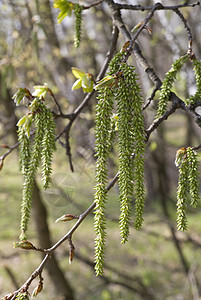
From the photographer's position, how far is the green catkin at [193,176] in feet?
2.81

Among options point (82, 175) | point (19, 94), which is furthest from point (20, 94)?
point (82, 175)

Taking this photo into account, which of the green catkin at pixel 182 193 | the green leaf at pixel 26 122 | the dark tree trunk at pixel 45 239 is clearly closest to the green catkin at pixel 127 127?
the green catkin at pixel 182 193

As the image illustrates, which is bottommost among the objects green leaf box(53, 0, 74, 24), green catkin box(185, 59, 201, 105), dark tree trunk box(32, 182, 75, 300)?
dark tree trunk box(32, 182, 75, 300)

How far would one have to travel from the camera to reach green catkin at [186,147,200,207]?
0.86 metres

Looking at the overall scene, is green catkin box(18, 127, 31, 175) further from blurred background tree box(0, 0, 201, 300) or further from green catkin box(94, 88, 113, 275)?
blurred background tree box(0, 0, 201, 300)

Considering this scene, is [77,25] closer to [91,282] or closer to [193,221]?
[91,282]

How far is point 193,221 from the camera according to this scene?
608cm

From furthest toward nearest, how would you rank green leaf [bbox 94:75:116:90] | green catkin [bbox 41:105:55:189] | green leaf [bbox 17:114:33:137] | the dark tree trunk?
the dark tree trunk < green leaf [bbox 17:114:33:137] < green catkin [bbox 41:105:55:189] < green leaf [bbox 94:75:116:90]

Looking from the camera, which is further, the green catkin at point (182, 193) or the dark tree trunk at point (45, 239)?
the dark tree trunk at point (45, 239)

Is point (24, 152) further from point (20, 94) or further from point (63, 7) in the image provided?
point (63, 7)

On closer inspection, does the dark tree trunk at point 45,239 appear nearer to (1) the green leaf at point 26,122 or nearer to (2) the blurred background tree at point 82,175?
(2) the blurred background tree at point 82,175

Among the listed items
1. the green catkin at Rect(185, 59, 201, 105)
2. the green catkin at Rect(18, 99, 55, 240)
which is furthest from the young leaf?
the green catkin at Rect(185, 59, 201, 105)

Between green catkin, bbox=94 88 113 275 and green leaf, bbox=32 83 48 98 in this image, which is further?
green leaf, bbox=32 83 48 98

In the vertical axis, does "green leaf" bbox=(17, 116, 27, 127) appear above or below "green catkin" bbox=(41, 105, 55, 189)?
above
